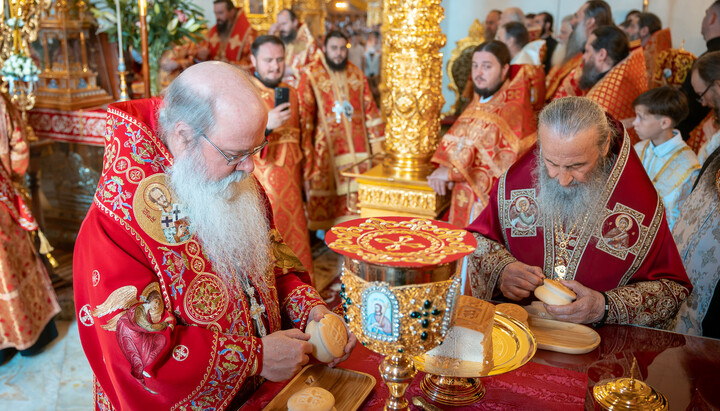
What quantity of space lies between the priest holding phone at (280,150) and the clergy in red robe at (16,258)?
1.38 m

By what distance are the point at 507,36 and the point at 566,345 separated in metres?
4.55

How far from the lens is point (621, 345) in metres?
1.77

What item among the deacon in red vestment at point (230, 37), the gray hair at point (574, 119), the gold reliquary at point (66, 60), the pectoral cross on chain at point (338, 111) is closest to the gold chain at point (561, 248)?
the gray hair at point (574, 119)

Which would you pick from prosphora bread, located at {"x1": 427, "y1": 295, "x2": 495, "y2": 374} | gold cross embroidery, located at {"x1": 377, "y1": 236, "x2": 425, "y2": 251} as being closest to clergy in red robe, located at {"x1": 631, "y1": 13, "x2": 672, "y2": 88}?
prosphora bread, located at {"x1": 427, "y1": 295, "x2": 495, "y2": 374}

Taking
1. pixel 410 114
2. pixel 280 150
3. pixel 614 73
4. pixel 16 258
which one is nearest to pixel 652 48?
pixel 614 73

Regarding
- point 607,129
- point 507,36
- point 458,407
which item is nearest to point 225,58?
point 507,36

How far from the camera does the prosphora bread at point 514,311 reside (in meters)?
1.75

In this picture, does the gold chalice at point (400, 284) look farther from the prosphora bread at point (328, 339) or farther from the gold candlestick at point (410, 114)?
the gold candlestick at point (410, 114)

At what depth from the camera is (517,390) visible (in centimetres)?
147

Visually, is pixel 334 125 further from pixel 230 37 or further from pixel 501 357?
pixel 501 357

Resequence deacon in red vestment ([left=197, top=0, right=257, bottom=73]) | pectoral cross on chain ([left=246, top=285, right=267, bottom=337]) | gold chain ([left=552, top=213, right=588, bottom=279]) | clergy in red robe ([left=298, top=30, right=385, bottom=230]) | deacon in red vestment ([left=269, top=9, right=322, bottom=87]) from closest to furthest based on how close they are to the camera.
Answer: pectoral cross on chain ([left=246, top=285, right=267, bottom=337]) → gold chain ([left=552, top=213, right=588, bottom=279]) → clergy in red robe ([left=298, top=30, right=385, bottom=230]) → deacon in red vestment ([left=269, top=9, right=322, bottom=87]) → deacon in red vestment ([left=197, top=0, right=257, bottom=73])

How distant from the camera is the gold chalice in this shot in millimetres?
1043

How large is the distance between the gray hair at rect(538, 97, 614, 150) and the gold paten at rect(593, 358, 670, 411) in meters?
0.82

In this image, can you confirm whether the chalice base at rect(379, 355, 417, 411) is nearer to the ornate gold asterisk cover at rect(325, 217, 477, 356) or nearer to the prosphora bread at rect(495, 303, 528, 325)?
the ornate gold asterisk cover at rect(325, 217, 477, 356)
